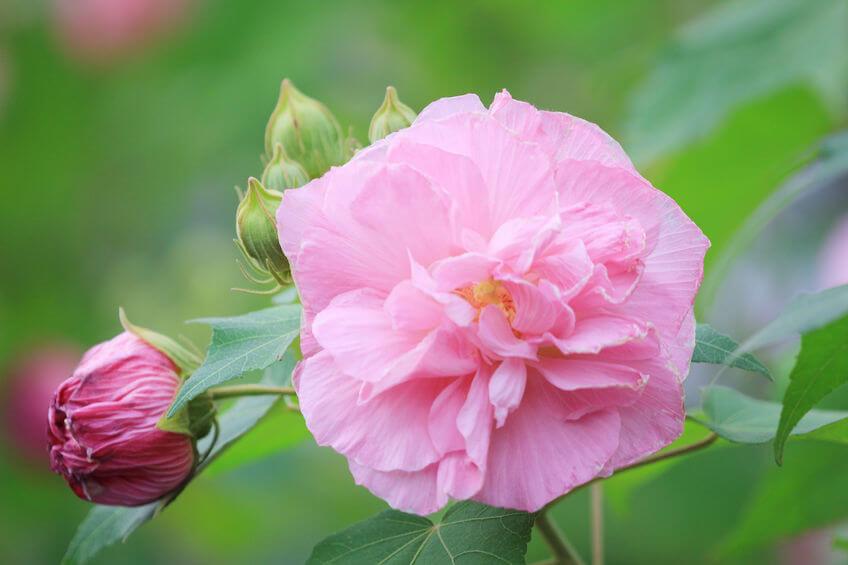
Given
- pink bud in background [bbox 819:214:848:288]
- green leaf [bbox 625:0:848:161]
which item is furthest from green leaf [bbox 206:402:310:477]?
pink bud in background [bbox 819:214:848:288]

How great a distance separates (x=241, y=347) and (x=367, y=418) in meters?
0.16

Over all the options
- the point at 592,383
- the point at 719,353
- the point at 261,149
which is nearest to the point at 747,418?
the point at 719,353

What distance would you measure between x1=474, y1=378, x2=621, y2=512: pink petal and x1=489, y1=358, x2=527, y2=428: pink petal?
2 centimetres

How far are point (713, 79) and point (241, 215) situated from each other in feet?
3.54

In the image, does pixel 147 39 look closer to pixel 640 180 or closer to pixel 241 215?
pixel 241 215

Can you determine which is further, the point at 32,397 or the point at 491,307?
the point at 32,397

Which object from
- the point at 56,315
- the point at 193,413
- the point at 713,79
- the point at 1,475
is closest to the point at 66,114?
the point at 56,315

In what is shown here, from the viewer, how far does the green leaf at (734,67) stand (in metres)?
1.57

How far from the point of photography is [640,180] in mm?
702

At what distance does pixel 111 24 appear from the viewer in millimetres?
2510

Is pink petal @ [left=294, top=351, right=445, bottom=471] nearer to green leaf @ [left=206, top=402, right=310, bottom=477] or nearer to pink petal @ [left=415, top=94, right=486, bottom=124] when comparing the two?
pink petal @ [left=415, top=94, right=486, bottom=124]

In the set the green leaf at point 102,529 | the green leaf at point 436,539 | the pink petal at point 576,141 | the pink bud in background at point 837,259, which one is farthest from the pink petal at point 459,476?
the pink bud in background at point 837,259

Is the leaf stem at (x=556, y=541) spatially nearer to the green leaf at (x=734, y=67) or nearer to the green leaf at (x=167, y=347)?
the green leaf at (x=167, y=347)

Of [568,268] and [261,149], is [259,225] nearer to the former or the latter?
[568,268]
